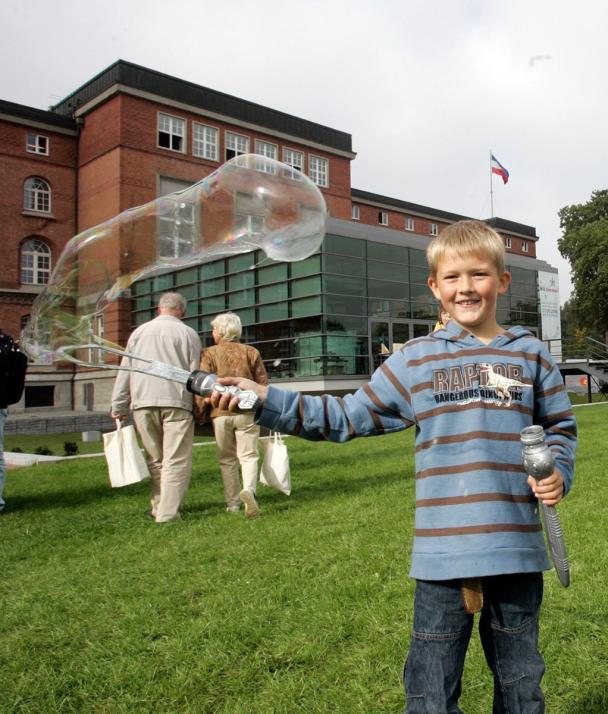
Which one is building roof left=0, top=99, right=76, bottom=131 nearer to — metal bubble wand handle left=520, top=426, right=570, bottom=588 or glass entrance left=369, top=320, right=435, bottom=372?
glass entrance left=369, top=320, right=435, bottom=372

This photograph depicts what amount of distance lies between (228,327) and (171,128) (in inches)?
1210

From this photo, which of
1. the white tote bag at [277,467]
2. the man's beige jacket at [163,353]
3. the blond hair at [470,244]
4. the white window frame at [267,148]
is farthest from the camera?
the white window frame at [267,148]

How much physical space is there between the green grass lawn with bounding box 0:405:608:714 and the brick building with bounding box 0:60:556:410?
19361 millimetres

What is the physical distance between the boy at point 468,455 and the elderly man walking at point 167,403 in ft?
13.8

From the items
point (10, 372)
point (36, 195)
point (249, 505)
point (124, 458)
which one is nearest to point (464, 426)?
point (249, 505)

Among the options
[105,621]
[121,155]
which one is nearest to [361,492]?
[105,621]

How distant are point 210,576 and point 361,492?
10.1 ft

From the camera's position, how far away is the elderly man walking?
20.4ft

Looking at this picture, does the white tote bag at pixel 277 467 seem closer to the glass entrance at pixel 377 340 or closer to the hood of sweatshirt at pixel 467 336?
the hood of sweatshirt at pixel 467 336

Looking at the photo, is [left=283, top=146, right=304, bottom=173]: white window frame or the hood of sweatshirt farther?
[left=283, top=146, right=304, bottom=173]: white window frame

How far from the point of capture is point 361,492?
726 cm

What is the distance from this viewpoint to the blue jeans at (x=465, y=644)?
6.57ft

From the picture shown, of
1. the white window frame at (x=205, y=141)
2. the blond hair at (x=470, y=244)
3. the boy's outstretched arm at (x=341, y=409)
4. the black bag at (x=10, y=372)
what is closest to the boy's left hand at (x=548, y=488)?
the boy's outstretched arm at (x=341, y=409)

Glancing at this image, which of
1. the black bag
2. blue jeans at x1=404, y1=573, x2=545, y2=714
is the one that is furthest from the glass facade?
blue jeans at x1=404, y1=573, x2=545, y2=714
